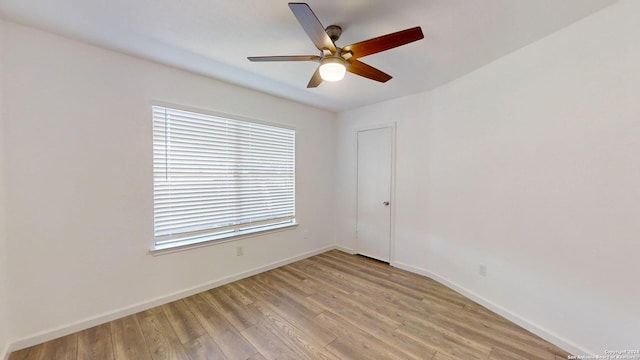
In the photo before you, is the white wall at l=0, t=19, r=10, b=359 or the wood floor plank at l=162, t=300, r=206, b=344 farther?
the wood floor plank at l=162, t=300, r=206, b=344

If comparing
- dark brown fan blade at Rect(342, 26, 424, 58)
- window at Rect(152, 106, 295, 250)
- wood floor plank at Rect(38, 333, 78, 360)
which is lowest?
wood floor plank at Rect(38, 333, 78, 360)

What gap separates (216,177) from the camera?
2.88 meters

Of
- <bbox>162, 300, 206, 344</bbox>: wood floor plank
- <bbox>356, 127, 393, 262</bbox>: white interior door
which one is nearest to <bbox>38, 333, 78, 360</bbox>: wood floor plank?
<bbox>162, 300, 206, 344</bbox>: wood floor plank

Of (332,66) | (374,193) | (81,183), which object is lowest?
(374,193)

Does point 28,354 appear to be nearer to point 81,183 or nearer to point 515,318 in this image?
point 81,183

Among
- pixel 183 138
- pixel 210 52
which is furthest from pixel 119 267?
pixel 210 52

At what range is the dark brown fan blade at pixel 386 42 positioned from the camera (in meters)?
1.38

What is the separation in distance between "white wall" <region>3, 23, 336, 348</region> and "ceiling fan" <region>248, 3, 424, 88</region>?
4.92ft

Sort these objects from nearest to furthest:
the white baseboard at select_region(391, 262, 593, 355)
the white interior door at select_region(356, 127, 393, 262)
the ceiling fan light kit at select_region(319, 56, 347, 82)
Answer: the ceiling fan light kit at select_region(319, 56, 347, 82), the white baseboard at select_region(391, 262, 593, 355), the white interior door at select_region(356, 127, 393, 262)

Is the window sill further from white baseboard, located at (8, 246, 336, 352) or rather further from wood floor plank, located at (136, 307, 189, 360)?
wood floor plank, located at (136, 307, 189, 360)

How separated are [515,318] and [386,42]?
8.67ft

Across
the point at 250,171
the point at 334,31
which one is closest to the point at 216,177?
the point at 250,171

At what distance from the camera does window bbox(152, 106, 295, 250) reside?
2.49 metres

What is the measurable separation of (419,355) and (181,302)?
2.35 m
